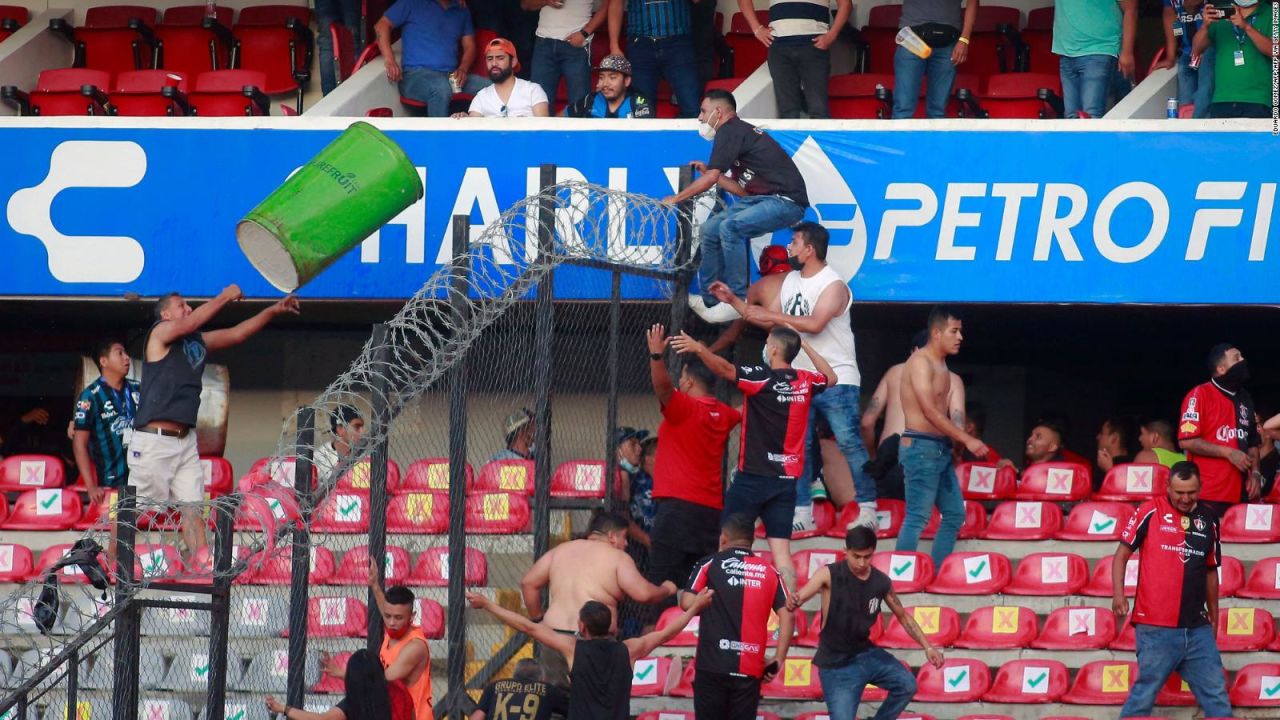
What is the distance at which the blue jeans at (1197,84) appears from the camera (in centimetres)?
1181

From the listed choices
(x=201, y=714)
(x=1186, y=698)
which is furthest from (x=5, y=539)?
(x=1186, y=698)

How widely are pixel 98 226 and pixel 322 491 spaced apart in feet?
18.8

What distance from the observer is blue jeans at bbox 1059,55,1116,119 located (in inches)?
480

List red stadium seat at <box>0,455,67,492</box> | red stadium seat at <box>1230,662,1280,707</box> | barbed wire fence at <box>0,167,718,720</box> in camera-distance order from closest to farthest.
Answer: barbed wire fence at <box>0,167,718,720</box>
red stadium seat at <box>1230,662,1280,707</box>
red stadium seat at <box>0,455,67,492</box>

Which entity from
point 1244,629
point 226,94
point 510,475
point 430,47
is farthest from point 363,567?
point 226,94

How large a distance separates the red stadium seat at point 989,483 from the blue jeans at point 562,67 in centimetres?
383

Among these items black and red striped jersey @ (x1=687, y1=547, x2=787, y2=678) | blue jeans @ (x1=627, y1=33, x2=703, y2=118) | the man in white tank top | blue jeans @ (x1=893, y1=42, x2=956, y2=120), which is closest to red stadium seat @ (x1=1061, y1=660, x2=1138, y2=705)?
the man in white tank top

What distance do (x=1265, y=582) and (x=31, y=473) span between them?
800 centimetres

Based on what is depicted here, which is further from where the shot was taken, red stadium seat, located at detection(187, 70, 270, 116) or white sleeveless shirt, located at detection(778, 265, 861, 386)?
red stadium seat, located at detection(187, 70, 270, 116)

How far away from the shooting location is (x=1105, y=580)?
34.0 ft

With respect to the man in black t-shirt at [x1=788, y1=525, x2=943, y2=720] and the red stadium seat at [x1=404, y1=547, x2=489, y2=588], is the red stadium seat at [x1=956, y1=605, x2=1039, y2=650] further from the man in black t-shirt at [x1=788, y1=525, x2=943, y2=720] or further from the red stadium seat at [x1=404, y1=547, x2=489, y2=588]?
the red stadium seat at [x1=404, y1=547, x2=489, y2=588]

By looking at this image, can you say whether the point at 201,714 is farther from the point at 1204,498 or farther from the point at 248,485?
the point at 1204,498

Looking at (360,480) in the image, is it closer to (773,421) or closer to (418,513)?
(418,513)

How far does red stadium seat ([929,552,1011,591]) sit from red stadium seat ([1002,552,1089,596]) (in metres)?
0.09
